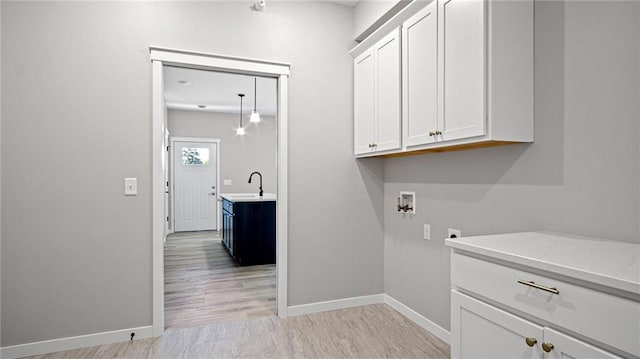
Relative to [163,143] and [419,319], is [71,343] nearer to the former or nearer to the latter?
[163,143]

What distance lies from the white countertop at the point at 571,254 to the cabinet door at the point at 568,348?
0.20 m

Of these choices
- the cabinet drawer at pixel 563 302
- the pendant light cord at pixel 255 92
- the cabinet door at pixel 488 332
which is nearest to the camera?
the cabinet drawer at pixel 563 302

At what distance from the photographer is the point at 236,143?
25.4 feet

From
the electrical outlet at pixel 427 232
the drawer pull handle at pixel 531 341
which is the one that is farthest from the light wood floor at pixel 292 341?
the drawer pull handle at pixel 531 341

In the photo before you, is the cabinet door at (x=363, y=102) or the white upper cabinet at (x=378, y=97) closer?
the white upper cabinet at (x=378, y=97)

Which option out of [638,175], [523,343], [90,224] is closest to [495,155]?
[638,175]

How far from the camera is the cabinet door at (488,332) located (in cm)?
118

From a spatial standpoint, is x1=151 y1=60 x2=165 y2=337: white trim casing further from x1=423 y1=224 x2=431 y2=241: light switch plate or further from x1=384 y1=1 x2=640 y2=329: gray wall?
x1=384 y1=1 x2=640 y2=329: gray wall

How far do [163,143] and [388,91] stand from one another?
1.76 meters

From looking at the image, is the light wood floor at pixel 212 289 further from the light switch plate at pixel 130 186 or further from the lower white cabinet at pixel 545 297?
the lower white cabinet at pixel 545 297

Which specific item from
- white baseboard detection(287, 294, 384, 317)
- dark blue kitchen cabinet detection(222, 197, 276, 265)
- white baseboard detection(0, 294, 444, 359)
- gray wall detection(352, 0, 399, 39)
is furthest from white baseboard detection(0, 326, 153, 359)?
gray wall detection(352, 0, 399, 39)

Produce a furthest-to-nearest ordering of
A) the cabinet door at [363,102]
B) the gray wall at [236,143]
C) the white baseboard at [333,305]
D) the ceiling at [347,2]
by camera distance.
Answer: the gray wall at [236,143]
the ceiling at [347,2]
the white baseboard at [333,305]
the cabinet door at [363,102]

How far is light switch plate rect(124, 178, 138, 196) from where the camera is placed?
2461mm

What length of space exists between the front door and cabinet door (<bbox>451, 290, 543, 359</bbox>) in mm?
6909
